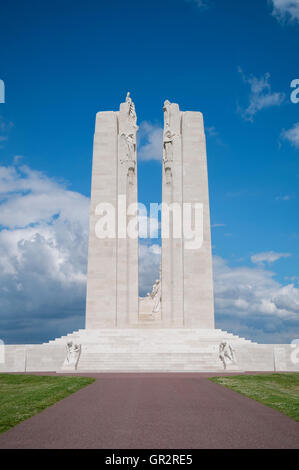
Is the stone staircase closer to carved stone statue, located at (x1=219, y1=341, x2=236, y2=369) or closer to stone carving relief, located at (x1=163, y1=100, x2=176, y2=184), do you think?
carved stone statue, located at (x1=219, y1=341, x2=236, y2=369)

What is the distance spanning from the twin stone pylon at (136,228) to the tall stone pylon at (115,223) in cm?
7

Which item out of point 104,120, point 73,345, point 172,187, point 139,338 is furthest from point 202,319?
point 104,120

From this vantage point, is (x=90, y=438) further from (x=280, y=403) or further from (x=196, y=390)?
(x=196, y=390)

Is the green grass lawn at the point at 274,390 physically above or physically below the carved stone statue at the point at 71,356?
below

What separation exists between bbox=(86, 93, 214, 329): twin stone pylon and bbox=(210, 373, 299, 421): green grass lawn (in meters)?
15.6

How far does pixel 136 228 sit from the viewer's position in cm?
3422

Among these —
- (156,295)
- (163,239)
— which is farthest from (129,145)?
(156,295)

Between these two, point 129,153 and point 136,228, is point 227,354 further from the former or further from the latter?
point 129,153

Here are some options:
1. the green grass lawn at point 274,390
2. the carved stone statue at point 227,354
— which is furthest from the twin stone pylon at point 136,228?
the green grass lawn at point 274,390

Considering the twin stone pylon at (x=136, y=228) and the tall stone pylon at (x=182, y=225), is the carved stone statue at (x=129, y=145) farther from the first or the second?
the tall stone pylon at (x=182, y=225)

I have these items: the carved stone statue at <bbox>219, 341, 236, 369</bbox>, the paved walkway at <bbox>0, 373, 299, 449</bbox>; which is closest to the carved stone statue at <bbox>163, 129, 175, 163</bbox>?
the carved stone statue at <bbox>219, 341, 236, 369</bbox>

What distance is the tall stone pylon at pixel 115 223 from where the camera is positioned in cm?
3253

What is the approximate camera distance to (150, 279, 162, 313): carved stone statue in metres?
38.8
